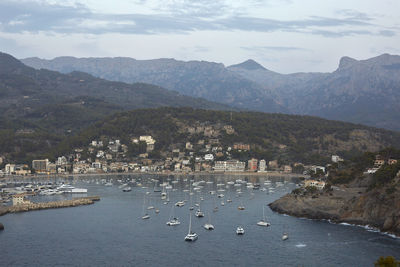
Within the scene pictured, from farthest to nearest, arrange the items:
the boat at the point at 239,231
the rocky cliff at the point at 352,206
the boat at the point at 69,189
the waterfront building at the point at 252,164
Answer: the waterfront building at the point at 252,164, the boat at the point at 69,189, the boat at the point at 239,231, the rocky cliff at the point at 352,206

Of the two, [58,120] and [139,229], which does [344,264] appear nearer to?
[139,229]

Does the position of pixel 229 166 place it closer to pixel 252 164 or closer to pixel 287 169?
pixel 252 164

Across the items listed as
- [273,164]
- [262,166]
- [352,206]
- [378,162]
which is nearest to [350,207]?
[352,206]

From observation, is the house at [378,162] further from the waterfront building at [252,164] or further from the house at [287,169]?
the waterfront building at [252,164]

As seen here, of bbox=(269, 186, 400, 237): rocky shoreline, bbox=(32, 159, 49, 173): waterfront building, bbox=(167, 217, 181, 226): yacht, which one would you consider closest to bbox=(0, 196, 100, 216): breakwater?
bbox=(167, 217, 181, 226): yacht

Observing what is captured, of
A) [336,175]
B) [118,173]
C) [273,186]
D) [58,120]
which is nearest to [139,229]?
[336,175]

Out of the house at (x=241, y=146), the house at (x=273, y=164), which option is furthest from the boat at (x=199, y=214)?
the house at (x=241, y=146)
